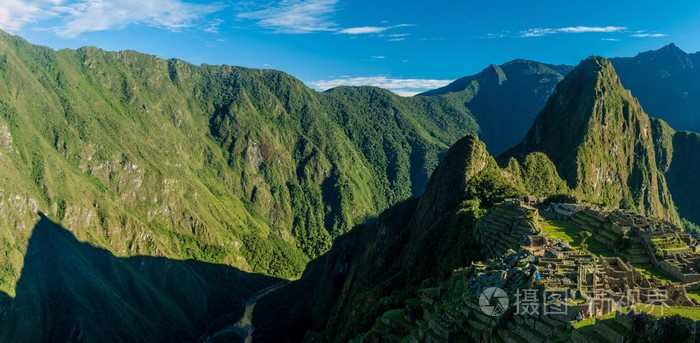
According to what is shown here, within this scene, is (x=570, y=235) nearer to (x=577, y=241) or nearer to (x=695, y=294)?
(x=577, y=241)

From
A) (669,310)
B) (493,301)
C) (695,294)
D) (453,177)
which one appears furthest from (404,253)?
(669,310)

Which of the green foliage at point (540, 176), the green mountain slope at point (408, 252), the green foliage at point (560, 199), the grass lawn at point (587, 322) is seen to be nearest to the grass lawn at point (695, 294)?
the grass lawn at point (587, 322)

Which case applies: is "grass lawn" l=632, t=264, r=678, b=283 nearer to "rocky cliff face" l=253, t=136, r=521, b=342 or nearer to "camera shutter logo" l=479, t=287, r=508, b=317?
"rocky cliff face" l=253, t=136, r=521, b=342

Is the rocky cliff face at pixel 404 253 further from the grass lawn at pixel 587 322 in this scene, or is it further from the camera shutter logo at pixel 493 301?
the grass lawn at pixel 587 322

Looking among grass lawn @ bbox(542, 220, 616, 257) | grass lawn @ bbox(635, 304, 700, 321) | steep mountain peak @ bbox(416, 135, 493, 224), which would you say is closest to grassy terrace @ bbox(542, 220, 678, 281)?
grass lawn @ bbox(542, 220, 616, 257)

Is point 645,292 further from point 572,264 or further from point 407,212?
point 407,212

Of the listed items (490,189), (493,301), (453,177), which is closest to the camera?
(493,301)
